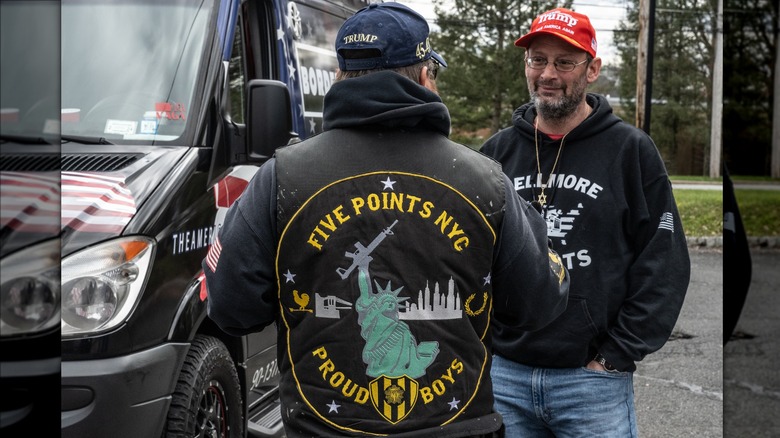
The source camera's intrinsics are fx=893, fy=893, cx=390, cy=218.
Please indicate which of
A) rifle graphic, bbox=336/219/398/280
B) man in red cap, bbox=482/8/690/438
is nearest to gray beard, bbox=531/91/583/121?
man in red cap, bbox=482/8/690/438

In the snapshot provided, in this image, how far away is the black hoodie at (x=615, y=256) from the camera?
2.59 m

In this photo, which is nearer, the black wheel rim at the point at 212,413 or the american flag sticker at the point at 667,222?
the american flag sticker at the point at 667,222

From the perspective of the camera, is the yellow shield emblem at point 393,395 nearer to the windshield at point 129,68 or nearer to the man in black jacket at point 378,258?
the man in black jacket at point 378,258

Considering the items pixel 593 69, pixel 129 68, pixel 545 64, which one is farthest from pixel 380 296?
pixel 129 68

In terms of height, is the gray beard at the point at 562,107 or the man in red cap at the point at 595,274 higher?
the gray beard at the point at 562,107

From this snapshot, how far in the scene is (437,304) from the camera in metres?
1.85

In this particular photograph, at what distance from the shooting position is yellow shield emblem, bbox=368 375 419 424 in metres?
1.84

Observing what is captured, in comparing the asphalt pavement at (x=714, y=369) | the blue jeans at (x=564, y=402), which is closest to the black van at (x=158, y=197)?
the blue jeans at (x=564, y=402)

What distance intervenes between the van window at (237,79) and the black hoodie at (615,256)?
7.20 ft

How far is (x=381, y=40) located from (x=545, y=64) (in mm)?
1010

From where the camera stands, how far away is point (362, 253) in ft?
6.02

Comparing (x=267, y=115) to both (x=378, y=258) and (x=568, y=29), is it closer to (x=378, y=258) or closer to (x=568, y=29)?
(x=568, y=29)

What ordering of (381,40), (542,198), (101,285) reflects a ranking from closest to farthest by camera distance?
(381,40) → (542,198) → (101,285)

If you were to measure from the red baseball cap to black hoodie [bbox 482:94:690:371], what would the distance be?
11.9 inches
